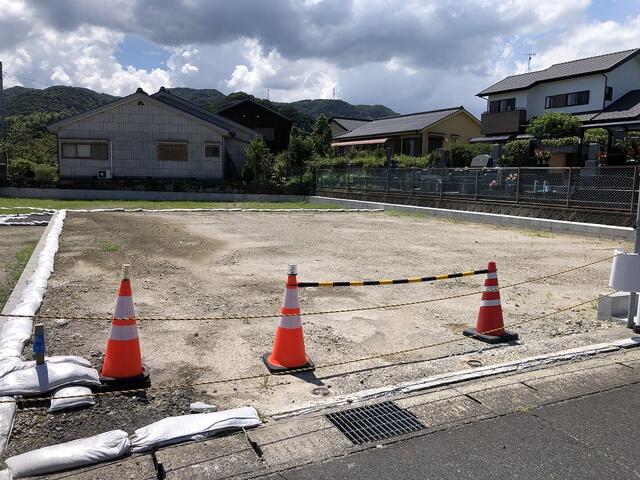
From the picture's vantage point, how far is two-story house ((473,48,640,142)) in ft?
107

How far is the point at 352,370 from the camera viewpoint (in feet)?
14.6

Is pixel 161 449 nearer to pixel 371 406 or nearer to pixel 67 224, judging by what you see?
pixel 371 406

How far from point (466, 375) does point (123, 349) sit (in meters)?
2.72

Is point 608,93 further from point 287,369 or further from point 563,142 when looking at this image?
point 287,369

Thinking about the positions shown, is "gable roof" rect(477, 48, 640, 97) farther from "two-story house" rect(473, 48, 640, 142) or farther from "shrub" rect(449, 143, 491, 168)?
"shrub" rect(449, 143, 491, 168)

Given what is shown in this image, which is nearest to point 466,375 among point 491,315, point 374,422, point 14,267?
point 374,422

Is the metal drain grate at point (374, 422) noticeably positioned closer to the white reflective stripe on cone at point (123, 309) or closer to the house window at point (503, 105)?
the white reflective stripe on cone at point (123, 309)

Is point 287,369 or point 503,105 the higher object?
point 503,105

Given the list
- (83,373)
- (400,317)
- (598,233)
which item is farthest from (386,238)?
(83,373)

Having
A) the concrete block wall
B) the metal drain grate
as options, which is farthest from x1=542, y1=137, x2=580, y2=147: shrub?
the metal drain grate

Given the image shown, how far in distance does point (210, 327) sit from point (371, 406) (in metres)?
2.37

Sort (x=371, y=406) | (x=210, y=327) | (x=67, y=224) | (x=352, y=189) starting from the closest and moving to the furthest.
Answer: (x=371, y=406) < (x=210, y=327) < (x=67, y=224) < (x=352, y=189)

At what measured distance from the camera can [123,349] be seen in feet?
12.9

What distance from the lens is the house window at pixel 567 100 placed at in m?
34.2
